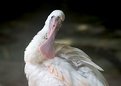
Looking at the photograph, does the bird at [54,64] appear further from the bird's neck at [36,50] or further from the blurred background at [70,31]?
the blurred background at [70,31]

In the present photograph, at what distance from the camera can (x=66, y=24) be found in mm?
5457

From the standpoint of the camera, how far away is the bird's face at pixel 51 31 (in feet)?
6.64

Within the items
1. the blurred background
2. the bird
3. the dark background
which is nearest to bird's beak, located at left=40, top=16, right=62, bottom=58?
the bird

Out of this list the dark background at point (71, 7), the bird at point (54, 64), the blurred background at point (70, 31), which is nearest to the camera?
the bird at point (54, 64)

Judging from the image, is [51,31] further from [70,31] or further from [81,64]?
[70,31]

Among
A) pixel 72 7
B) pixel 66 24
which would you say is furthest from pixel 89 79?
pixel 72 7

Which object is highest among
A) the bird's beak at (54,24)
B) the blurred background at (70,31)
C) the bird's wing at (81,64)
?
the bird's beak at (54,24)

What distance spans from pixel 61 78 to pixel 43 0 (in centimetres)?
452

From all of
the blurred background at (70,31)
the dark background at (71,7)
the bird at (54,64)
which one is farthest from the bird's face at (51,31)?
the dark background at (71,7)

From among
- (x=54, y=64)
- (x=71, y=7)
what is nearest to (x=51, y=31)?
(x=54, y=64)

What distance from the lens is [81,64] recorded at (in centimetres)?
208

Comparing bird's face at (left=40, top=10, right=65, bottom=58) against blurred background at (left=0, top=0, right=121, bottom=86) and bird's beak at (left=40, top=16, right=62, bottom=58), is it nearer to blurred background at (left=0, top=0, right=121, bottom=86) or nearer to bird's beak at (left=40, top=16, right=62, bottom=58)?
bird's beak at (left=40, top=16, right=62, bottom=58)

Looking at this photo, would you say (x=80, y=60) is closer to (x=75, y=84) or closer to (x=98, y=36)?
(x=75, y=84)

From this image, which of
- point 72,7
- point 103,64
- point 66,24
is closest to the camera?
point 103,64
